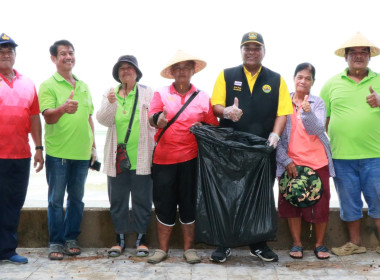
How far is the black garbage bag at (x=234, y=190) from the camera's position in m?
3.57

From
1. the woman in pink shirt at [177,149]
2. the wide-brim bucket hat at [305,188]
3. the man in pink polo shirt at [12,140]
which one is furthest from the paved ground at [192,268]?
the wide-brim bucket hat at [305,188]

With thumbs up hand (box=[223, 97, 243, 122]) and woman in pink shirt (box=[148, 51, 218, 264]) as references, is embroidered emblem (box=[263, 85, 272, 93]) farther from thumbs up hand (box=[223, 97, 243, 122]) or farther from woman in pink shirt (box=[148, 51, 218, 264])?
woman in pink shirt (box=[148, 51, 218, 264])

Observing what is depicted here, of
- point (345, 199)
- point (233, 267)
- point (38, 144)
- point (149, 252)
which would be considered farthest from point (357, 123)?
point (38, 144)

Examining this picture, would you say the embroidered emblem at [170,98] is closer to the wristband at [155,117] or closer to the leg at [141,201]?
the wristband at [155,117]

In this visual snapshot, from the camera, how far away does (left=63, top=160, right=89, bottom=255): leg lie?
156 inches

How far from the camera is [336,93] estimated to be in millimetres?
3975

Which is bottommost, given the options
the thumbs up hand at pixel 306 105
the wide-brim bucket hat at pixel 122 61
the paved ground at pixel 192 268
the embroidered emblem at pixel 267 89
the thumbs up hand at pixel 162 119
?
the paved ground at pixel 192 268

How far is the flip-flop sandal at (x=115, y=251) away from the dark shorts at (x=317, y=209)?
5.05 feet

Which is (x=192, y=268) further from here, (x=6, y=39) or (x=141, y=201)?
(x=6, y=39)

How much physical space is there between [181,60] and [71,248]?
2.02 m

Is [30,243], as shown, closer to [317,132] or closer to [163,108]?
[163,108]

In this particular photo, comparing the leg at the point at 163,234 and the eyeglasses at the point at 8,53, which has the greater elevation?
the eyeglasses at the point at 8,53

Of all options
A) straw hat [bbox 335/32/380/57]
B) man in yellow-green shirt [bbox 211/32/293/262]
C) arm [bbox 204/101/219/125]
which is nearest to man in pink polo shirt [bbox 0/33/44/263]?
arm [bbox 204/101/219/125]

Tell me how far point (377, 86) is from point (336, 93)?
37 cm
